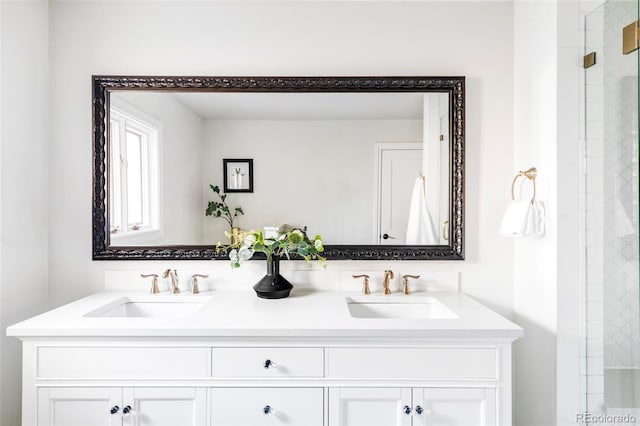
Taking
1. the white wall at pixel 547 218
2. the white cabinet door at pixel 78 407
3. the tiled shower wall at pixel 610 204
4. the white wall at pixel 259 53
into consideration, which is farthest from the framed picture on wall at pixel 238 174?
the tiled shower wall at pixel 610 204

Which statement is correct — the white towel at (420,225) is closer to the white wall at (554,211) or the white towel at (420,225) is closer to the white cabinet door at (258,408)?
the white wall at (554,211)

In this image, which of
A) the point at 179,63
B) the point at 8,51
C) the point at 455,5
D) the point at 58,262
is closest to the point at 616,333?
the point at 455,5

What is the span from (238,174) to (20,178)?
3.33 ft

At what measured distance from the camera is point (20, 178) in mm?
1897

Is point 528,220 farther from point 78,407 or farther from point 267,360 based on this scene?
point 78,407

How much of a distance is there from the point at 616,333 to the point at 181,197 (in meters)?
2.00

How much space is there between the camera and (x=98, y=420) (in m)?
1.52

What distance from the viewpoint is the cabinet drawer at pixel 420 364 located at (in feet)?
4.99

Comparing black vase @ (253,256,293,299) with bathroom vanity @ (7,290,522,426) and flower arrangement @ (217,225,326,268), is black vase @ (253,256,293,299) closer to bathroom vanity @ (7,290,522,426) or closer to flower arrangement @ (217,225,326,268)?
flower arrangement @ (217,225,326,268)

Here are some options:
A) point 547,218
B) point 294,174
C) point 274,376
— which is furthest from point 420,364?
point 294,174

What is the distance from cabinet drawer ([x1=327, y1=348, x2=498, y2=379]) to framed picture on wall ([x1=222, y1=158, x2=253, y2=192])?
3.21 feet

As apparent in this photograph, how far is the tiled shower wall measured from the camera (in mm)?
Answer: 1416

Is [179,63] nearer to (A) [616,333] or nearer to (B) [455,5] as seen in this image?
(B) [455,5]

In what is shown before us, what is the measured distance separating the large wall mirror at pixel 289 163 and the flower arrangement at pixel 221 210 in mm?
17
